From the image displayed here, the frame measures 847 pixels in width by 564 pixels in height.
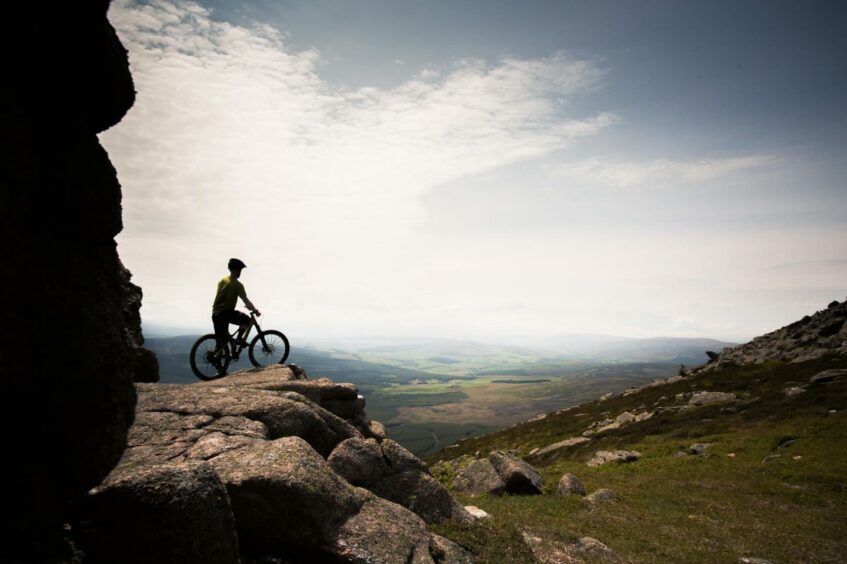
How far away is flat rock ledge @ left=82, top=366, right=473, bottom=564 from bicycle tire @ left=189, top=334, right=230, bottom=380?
1.18 metres

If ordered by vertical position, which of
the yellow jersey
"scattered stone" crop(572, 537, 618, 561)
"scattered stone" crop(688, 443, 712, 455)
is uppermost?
the yellow jersey

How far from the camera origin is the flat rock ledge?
791cm

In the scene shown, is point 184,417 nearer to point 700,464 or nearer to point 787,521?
point 787,521

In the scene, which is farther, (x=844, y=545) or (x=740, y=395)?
(x=740, y=395)

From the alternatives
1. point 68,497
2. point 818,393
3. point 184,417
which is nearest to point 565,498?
point 184,417

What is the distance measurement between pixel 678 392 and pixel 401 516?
85.6m

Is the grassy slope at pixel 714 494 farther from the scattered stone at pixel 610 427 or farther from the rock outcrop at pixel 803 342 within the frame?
the rock outcrop at pixel 803 342

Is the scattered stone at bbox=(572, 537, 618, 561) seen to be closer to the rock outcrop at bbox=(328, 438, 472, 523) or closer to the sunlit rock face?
the rock outcrop at bbox=(328, 438, 472, 523)

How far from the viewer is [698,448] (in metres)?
42.1

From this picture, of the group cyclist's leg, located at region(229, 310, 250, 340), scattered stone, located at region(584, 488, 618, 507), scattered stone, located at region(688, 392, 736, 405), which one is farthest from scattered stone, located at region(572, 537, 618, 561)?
scattered stone, located at region(688, 392, 736, 405)

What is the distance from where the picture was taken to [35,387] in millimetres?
7188

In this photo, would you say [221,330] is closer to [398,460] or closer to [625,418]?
[398,460]

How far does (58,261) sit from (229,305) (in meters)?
13.6

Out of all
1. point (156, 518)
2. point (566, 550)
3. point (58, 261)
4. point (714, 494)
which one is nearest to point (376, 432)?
point (566, 550)
